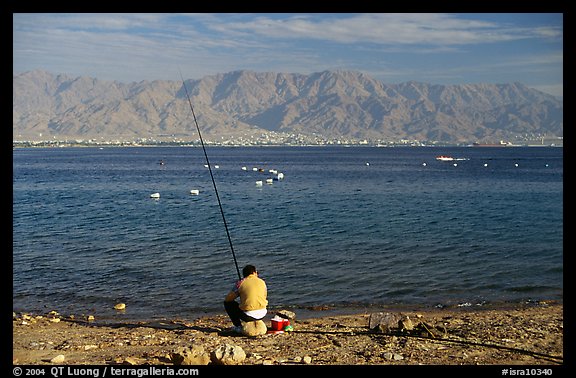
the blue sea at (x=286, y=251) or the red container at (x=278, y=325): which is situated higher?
the red container at (x=278, y=325)

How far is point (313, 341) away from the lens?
12086mm

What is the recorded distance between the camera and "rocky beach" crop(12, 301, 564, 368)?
1055 centimetres

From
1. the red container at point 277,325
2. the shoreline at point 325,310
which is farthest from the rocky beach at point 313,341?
the shoreline at point 325,310

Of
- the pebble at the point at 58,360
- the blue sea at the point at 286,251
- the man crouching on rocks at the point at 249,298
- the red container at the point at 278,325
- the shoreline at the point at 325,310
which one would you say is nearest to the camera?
the pebble at the point at 58,360

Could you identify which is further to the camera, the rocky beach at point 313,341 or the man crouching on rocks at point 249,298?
the man crouching on rocks at point 249,298

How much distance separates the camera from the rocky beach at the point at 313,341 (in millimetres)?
10555

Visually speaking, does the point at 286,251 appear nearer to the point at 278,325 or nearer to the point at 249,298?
the point at 278,325

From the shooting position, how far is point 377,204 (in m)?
50.5

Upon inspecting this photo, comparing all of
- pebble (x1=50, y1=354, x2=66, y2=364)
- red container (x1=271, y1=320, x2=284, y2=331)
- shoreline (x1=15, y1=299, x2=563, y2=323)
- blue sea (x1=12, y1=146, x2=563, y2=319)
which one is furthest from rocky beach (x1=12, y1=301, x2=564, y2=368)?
blue sea (x1=12, y1=146, x2=563, y2=319)

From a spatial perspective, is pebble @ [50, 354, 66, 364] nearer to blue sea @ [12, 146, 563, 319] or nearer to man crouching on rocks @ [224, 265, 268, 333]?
man crouching on rocks @ [224, 265, 268, 333]

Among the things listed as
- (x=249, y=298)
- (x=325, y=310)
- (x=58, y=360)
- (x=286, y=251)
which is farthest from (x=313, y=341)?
(x=286, y=251)

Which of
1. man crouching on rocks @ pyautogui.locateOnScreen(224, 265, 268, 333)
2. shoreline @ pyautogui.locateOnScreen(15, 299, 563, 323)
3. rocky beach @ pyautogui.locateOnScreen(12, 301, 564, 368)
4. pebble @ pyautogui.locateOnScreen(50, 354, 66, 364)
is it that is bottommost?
shoreline @ pyautogui.locateOnScreen(15, 299, 563, 323)

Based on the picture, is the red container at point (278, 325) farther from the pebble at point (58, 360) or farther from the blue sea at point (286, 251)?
the pebble at point (58, 360)

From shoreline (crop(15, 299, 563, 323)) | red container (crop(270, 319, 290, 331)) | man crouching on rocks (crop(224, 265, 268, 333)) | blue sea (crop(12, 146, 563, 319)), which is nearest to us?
man crouching on rocks (crop(224, 265, 268, 333))
